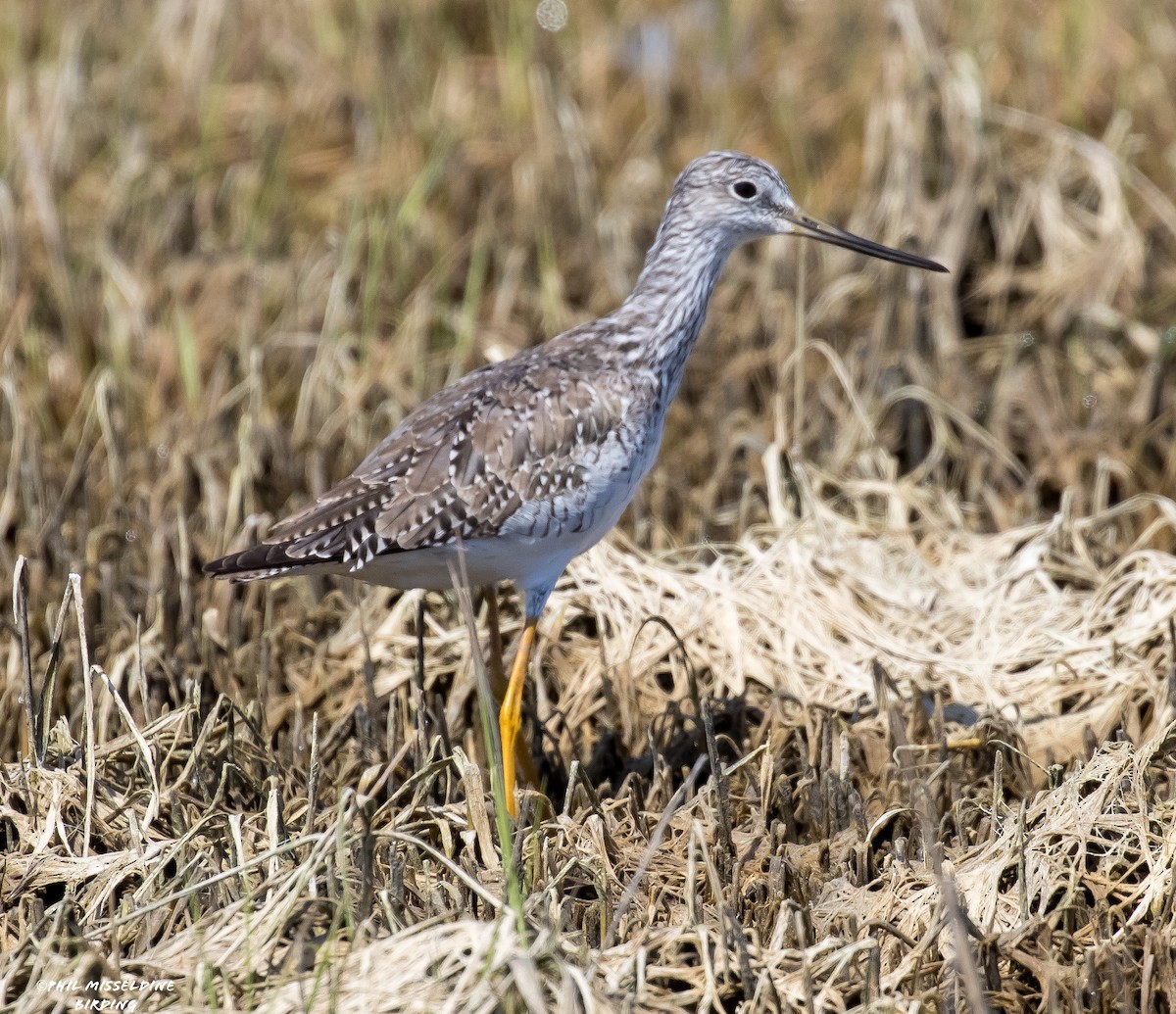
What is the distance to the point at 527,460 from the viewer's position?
228 inches

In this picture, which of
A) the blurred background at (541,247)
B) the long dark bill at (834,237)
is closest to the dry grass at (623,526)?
the blurred background at (541,247)

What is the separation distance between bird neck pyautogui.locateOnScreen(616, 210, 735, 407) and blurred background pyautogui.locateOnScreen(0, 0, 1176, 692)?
4.00 feet

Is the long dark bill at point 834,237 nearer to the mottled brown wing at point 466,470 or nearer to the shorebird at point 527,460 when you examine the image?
the shorebird at point 527,460

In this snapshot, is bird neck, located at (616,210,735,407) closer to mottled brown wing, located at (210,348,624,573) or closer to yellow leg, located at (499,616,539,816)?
mottled brown wing, located at (210,348,624,573)

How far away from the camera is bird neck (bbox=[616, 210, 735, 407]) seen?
6137mm

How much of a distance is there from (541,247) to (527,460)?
4.00 metres

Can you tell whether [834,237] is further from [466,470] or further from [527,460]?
[466,470]

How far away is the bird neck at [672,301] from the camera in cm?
614

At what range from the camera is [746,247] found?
9.71 metres

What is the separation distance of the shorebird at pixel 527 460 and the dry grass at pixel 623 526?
64 centimetres

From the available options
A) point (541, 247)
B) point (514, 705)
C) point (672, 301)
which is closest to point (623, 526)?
point (672, 301)

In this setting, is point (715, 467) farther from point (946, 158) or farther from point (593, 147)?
point (593, 147)

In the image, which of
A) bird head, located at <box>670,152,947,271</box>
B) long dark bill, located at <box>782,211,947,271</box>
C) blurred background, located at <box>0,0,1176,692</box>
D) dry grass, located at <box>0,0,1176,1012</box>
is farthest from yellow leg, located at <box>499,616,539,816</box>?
long dark bill, located at <box>782,211,947,271</box>

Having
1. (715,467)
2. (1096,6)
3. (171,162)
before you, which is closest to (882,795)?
(715,467)
